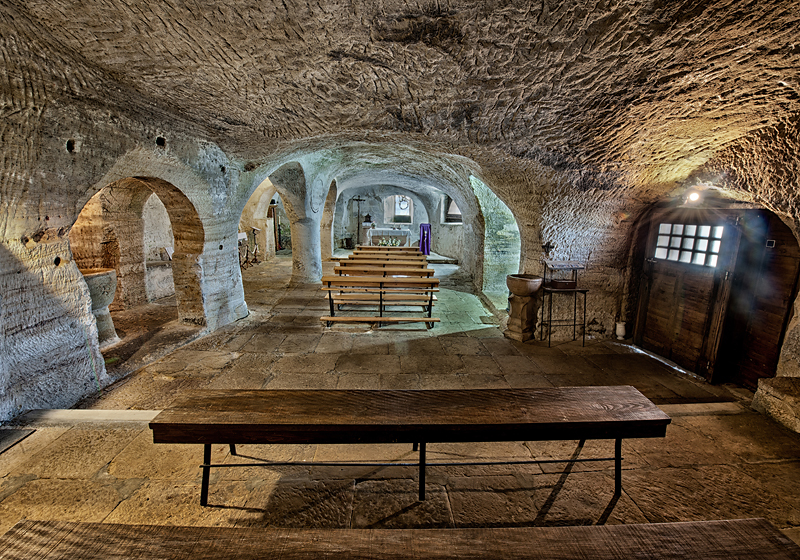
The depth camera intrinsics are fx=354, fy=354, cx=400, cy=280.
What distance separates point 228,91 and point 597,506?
4.57 metres

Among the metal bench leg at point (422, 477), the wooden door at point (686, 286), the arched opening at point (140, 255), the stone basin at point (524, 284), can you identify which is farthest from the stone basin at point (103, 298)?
the wooden door at point (686, 286)

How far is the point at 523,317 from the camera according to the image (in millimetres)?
5383

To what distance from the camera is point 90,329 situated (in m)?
3.56

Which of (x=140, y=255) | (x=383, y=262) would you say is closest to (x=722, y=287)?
(x=383, y=262)

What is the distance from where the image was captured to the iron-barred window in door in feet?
14.2

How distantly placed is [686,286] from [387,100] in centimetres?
450

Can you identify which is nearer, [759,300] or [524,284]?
[759,300]

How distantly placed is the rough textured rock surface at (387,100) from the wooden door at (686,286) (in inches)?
18.2

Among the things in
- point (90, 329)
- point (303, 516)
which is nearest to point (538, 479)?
point (303, 516)

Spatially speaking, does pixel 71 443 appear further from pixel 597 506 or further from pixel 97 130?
pixel 597 506

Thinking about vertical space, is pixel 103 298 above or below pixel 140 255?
below

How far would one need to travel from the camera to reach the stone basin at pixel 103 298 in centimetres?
468

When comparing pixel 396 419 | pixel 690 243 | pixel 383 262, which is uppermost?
pixel 690 243

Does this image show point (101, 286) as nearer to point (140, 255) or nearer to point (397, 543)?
point (140, 255)
